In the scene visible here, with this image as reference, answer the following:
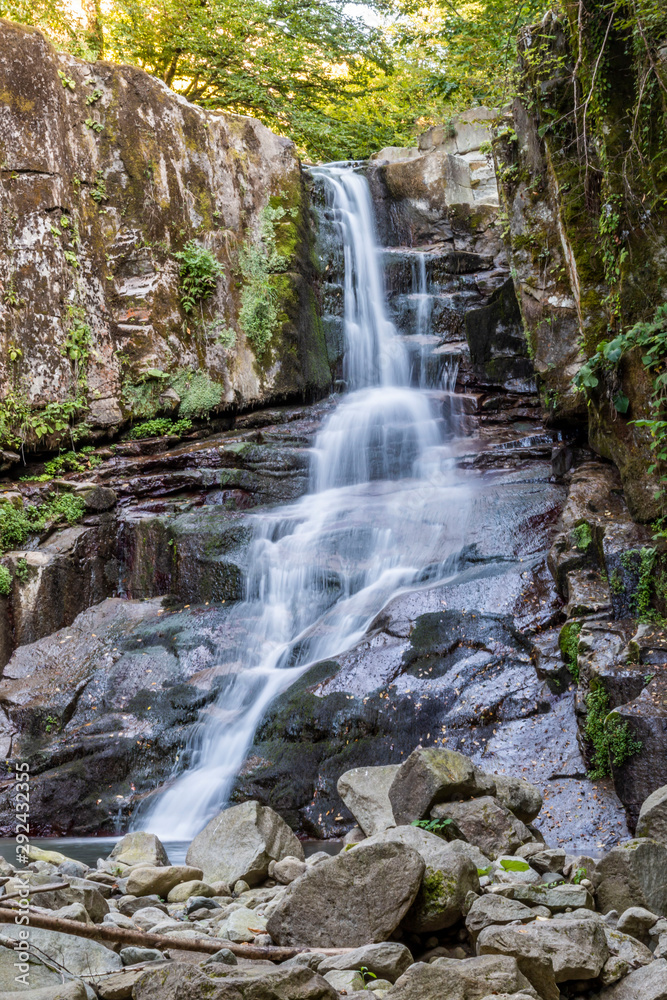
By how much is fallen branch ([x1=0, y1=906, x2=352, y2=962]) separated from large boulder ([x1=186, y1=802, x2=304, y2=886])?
1.18 metres

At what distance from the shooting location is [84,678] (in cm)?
768

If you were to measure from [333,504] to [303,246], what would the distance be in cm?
598

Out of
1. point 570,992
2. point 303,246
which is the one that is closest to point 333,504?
point 303,246

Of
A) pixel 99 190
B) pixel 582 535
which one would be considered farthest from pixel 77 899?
pixel 99 190

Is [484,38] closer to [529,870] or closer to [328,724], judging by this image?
[328,724]

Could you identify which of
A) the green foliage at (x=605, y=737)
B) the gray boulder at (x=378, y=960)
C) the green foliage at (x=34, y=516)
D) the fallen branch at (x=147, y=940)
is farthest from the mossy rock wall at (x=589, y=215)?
the green foliage at (x=34, y=516)

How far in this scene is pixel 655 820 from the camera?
371 cm

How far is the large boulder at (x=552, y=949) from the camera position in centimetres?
247

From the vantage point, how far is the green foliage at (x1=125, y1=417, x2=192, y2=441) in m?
12.1

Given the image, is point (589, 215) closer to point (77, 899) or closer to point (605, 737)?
point (605, 737)

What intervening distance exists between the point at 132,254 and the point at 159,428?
2816 mm

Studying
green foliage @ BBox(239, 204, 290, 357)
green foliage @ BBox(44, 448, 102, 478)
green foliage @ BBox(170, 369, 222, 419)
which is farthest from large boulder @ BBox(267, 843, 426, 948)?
green foliage @ BBox(239, 204, 290, 357)

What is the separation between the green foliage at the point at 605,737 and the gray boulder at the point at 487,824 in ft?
3.57

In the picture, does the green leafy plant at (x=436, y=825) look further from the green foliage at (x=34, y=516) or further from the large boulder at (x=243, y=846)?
the green foliage at (x=34, y=516)
